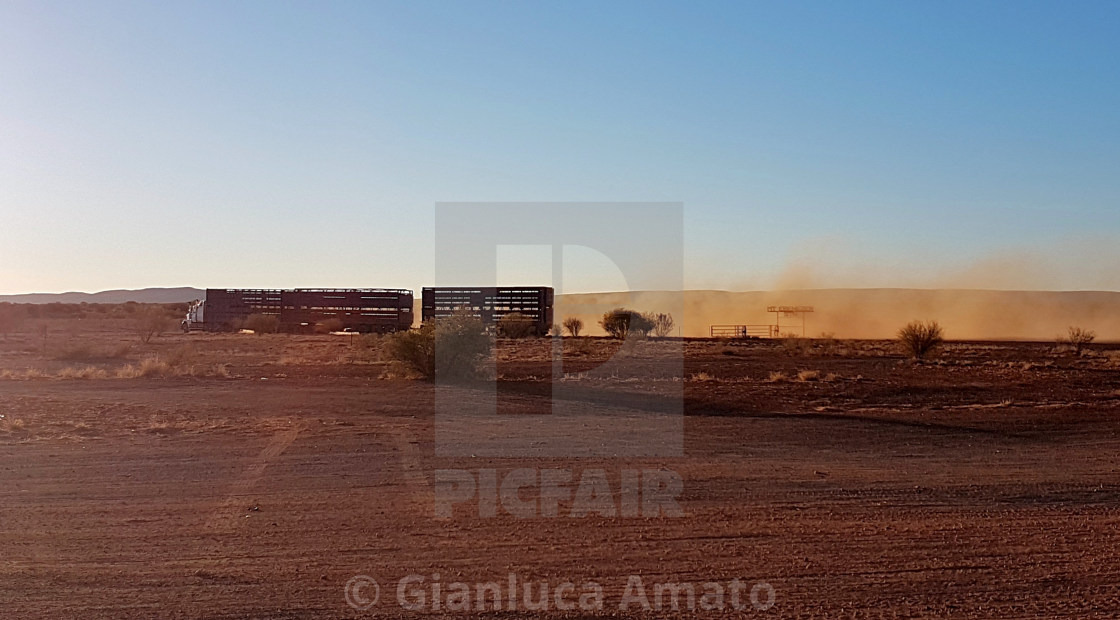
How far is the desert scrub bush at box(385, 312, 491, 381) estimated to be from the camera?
2783cm

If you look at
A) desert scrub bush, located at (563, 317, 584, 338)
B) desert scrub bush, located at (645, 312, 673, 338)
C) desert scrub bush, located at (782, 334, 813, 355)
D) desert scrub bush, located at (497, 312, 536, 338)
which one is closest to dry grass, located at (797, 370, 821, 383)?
desert scrub bush, located at (782, 334, 813, 355)

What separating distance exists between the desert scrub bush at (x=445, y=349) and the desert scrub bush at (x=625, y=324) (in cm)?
3112

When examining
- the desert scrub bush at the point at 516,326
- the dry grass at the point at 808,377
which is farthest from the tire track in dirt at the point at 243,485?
the desert scrub bush at the point at 516,326

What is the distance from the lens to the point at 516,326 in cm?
6078

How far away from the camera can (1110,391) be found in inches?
1002

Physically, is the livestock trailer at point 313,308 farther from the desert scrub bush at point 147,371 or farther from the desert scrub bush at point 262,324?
the desert scrub bush at point 147,371

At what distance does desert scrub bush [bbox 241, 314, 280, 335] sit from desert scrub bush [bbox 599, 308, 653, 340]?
79.0ft

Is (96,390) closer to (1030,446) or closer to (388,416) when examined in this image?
(388,416)

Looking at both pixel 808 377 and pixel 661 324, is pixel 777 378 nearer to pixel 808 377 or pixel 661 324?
pixel 808 377

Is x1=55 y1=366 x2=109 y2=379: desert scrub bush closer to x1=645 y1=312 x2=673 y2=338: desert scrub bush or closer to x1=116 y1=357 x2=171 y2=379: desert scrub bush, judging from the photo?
x1=116 y1=357 x2=171 y2=379: desert scrub bush

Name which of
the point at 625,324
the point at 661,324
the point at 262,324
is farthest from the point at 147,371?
the point at 661,324

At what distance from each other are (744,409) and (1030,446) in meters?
6.81

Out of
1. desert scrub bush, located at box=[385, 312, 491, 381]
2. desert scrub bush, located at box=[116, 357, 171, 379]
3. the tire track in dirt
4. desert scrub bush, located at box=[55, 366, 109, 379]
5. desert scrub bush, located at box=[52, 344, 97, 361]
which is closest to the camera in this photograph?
the tire track in dirt

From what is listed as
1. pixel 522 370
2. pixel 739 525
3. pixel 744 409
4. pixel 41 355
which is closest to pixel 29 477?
pixel 739 525
